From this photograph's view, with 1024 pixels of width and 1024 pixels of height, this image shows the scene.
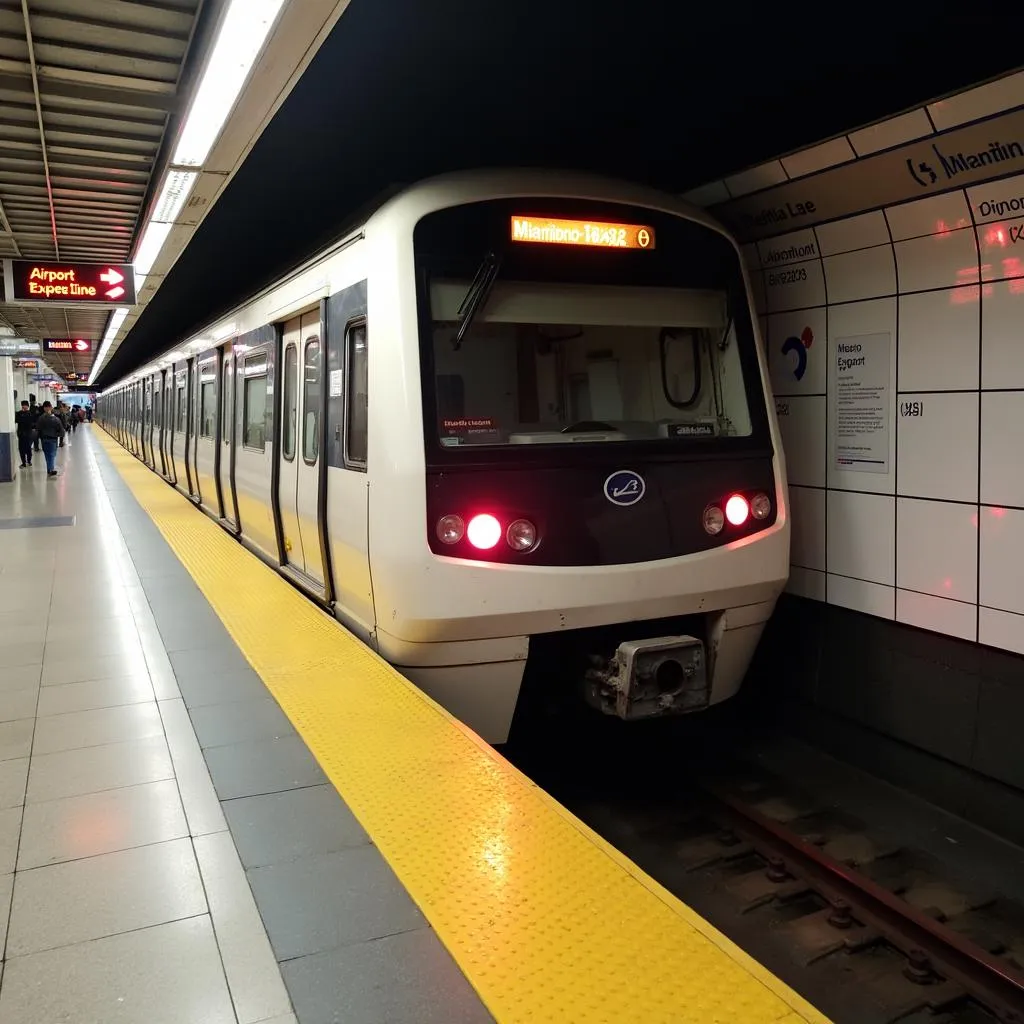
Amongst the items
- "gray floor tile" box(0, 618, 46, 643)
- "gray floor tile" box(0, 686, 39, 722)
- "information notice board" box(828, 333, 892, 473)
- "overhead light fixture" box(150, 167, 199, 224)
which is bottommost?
"gray floor tile" box(0, 686, 39, 722)

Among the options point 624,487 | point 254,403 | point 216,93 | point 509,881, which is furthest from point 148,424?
point 509,881

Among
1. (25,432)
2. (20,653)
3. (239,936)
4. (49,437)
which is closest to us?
(239,936)

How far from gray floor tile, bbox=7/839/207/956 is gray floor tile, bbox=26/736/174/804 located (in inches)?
22.2

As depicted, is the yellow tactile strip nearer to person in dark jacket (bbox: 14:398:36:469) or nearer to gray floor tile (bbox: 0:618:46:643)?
gray floor tile (bbox: 0:618:46:643)

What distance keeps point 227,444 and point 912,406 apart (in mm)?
6076

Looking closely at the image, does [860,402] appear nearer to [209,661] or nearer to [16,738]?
[209,661]

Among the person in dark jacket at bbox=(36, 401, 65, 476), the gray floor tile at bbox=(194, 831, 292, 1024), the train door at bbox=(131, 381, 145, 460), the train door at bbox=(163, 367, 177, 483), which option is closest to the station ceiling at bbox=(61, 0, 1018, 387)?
the gray floor tile at bbox=(194, 831, 292, 1024)

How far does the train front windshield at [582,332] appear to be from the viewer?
154 inches

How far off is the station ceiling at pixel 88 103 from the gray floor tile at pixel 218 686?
290 centimetres

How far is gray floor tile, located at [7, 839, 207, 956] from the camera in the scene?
222cm

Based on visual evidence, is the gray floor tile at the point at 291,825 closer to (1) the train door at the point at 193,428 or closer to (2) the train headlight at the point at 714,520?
(2) the train headlight at the point at 714,520

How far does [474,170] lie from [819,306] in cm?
198

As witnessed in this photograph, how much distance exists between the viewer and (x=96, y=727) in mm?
3711

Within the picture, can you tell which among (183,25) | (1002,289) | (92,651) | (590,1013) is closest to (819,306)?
(1002,289)
